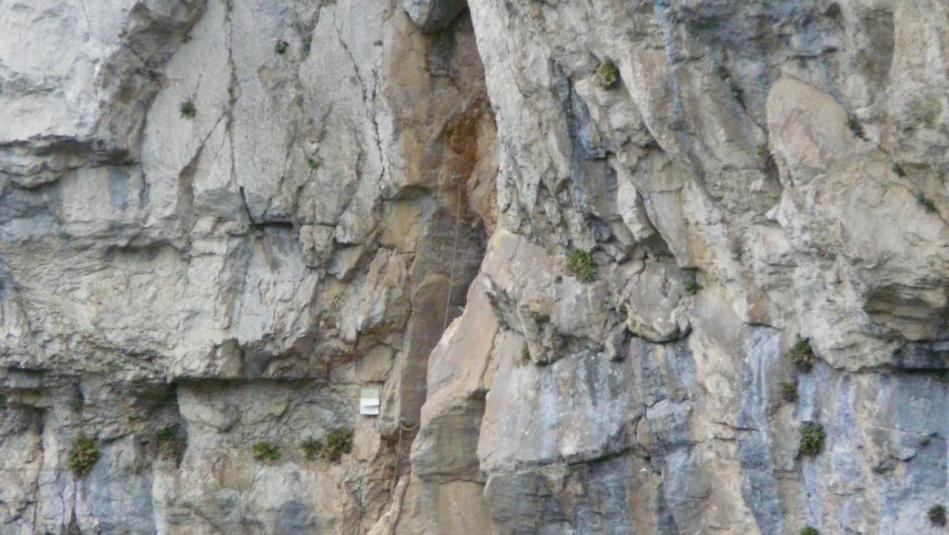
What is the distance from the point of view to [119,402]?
17719 millimetres

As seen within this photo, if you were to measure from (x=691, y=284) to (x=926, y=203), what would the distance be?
2966mm

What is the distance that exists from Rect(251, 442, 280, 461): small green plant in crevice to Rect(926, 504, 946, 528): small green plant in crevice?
958 cm

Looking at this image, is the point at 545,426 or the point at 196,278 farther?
the point at 196,278

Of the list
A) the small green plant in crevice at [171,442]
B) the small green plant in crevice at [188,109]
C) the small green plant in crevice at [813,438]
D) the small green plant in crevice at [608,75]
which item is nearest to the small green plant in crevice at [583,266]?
the small green plant in crevice at [608,75]

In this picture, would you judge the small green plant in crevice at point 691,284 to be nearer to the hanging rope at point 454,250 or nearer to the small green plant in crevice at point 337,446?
the hanging rope at point 454,250

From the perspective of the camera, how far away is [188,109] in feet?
55.7

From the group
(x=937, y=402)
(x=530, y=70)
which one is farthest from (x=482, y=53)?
(x=937, y=402)

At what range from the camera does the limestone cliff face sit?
10562 millimetres

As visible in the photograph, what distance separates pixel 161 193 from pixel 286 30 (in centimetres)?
279

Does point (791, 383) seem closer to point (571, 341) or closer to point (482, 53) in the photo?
point (571, 341)

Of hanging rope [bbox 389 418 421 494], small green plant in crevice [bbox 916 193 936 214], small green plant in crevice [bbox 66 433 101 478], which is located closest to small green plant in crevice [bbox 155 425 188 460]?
small green plant in crevice [bbox 66 433 101 478]

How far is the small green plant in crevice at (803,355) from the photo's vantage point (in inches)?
445

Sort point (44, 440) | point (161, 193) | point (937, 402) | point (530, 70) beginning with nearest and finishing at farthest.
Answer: point (937, 402), point (530, 70), point (161, 193), point (44, 440)

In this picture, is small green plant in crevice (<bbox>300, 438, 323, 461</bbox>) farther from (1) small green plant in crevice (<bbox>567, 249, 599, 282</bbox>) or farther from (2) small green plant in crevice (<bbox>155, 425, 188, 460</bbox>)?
(1) small green plant in crevice (<bbox>567, 249, 599, 282</bbox>)
